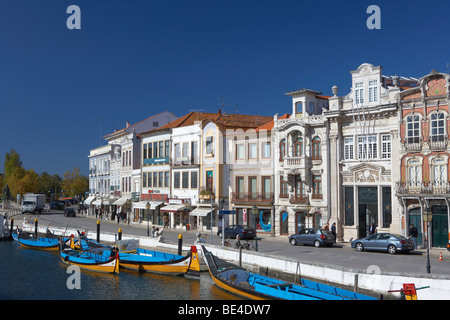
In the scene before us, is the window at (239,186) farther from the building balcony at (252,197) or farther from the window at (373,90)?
the window at (373,90)

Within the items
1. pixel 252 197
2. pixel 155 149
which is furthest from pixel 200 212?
pixel 155 149

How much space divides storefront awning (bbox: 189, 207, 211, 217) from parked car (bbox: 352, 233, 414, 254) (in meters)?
19.9

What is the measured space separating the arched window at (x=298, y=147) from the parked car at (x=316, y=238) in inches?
344

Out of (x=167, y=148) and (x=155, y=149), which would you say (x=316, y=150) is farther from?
(x=155, y=149)

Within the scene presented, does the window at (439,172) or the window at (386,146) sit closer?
the window at (439,172)

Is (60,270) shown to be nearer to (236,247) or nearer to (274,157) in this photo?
(236,247)

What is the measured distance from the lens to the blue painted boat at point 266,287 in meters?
20.9

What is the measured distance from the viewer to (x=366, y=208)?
4034 cm

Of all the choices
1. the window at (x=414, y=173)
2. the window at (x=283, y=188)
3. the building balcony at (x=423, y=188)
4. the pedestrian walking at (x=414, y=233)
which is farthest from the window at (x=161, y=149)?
the pedestrian walking at (x=414, y=233)

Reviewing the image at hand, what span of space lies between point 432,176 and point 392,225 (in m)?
4.82

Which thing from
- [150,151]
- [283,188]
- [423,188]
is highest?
[150,151]

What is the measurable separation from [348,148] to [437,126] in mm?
7701

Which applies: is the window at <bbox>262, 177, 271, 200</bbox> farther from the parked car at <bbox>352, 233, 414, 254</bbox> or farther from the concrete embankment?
the concrete embankment

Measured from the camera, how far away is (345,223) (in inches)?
1640
